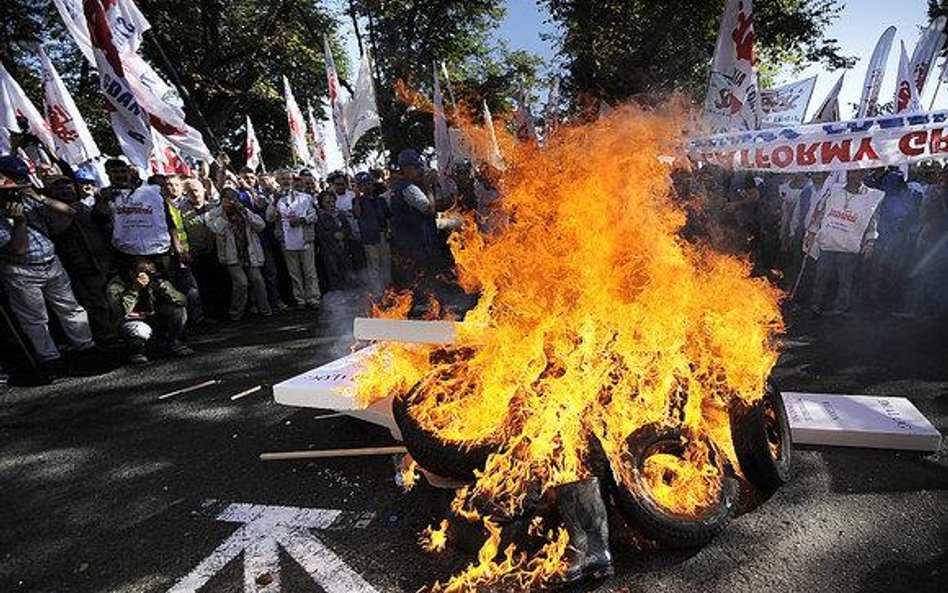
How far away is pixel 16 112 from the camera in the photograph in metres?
9.70

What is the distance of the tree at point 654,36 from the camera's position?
2477cm

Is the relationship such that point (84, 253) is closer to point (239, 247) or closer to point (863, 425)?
point (239, 247)

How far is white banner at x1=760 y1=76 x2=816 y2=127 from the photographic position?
49.9 feet

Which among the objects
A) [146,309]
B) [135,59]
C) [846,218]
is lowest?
[146,309]

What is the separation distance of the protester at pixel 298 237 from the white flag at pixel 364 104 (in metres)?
1.95

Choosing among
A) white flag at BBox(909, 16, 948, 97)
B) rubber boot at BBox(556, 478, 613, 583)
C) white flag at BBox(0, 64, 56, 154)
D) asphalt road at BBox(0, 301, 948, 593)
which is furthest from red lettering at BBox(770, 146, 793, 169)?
white flag at BBox(0, 64, 56, 154)

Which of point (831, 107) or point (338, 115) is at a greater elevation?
point (338, 115)

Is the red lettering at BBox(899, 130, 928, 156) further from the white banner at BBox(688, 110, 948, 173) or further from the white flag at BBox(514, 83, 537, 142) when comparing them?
the white flag at BBox(514, 83, 537, 142)

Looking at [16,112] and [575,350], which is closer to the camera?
[575,350]

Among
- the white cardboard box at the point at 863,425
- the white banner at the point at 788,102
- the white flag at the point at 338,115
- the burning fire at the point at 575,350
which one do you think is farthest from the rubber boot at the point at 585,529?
the white banner at the point at 788,102

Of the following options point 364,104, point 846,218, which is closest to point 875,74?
point 846,218

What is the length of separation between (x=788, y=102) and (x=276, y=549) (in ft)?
55.7

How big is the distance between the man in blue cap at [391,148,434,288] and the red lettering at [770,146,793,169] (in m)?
4.49

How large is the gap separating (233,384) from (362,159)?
3041 cm
